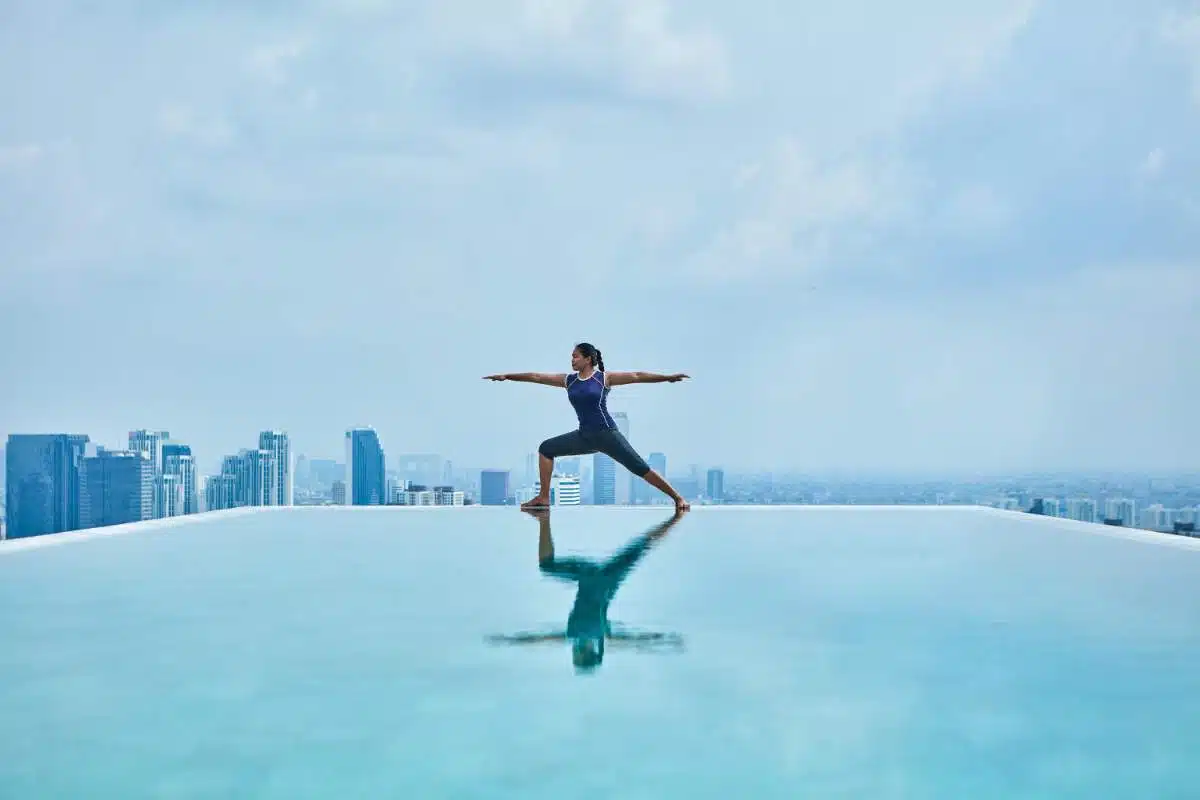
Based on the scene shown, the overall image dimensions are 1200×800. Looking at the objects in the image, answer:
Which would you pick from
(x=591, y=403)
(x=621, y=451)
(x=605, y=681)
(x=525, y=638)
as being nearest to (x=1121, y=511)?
(x=621, y=451)

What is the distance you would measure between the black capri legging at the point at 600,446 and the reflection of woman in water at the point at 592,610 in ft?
6.39

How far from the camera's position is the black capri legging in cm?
1013

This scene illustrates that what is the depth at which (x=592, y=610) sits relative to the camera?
16.4 ft

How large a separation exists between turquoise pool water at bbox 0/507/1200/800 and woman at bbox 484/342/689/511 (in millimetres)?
3013

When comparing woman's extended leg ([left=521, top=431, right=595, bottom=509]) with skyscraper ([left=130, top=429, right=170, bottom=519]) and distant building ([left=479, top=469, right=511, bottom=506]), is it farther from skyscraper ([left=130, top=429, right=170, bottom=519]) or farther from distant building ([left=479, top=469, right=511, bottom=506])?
skyscraper ([left=130, top=429, right=170, bottom=519])

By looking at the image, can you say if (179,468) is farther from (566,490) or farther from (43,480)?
(566,490)

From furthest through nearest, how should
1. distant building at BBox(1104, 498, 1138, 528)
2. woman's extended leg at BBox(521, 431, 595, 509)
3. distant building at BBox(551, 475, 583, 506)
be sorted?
distant building at BBox(551, 475, 583, 506)
woman's extended leg at BBox(521, 431, 595, 509)
distant building at BBox(1104, 498, 1138, 528)

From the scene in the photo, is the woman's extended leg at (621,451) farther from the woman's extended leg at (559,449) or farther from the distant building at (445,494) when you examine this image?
the distant building at (445,494)

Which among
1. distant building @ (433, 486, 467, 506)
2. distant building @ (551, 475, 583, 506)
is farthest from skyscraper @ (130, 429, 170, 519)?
distant building @ (551, 475, 583, 506)

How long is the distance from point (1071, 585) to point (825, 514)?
568 centimetres

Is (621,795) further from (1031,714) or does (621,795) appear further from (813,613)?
(813,613)

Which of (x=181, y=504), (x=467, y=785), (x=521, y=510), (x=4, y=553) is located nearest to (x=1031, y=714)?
(x=467, y=785)

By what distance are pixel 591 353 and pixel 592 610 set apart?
534cm

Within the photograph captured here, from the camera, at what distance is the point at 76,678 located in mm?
3689
